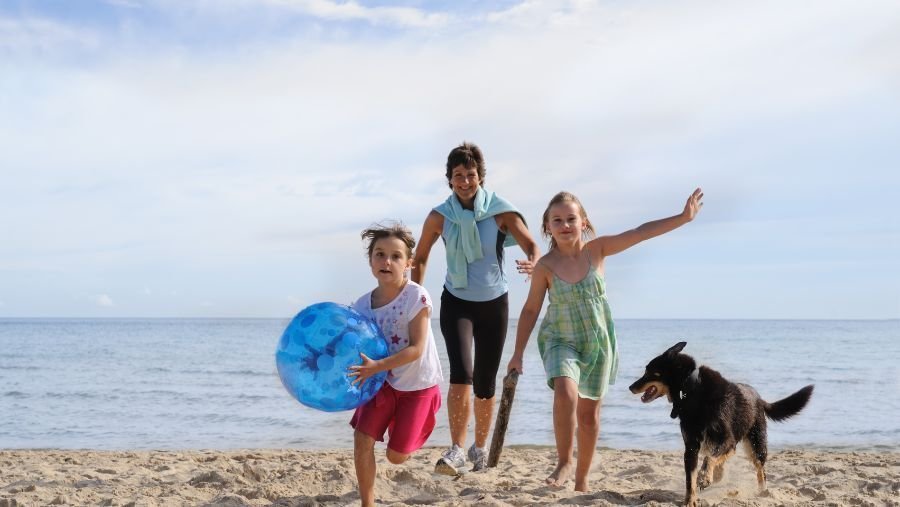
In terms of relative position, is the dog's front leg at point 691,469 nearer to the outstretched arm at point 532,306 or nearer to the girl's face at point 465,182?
the outstretched arm at point 532,306

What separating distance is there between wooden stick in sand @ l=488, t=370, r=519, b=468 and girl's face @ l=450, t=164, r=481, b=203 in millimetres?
1439

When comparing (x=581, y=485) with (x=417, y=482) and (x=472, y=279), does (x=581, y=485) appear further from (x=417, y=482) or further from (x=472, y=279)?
(x=472, y=279)

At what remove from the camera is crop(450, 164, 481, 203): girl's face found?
238 inches

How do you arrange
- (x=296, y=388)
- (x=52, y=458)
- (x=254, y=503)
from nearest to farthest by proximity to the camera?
(x=296, y=388), (x=254, y=503), (x=52, y=458)

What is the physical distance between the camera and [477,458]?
625cm

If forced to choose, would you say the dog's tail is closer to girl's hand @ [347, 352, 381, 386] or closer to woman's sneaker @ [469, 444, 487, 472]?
woman's sneaker @ [469, 444, 487, 472]

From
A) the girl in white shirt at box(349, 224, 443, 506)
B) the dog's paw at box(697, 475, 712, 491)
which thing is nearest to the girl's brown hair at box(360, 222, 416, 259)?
the girl in white shirt at box(349, 224, 443, 506)

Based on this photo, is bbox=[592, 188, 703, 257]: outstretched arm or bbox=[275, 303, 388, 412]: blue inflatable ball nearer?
bbox=[275, 303, 388, 412]: blue inflatable ball

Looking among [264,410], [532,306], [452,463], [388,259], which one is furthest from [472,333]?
[264,410]

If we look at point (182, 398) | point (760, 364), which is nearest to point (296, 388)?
point (182, 398)

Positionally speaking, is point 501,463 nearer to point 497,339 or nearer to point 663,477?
point 663,477

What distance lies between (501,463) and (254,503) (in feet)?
9.56

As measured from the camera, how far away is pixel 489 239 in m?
6.03

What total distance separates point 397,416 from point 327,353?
0.63 m
